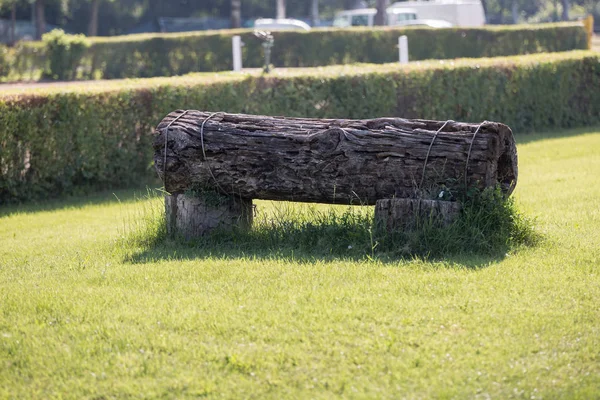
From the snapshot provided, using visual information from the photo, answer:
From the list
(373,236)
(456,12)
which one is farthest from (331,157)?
(456,12)

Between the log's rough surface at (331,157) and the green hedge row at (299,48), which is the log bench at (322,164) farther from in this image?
the green hedge row at (299,48)

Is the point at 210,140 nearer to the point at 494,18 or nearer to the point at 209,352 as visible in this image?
the point at 209,352

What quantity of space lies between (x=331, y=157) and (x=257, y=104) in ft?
20.1

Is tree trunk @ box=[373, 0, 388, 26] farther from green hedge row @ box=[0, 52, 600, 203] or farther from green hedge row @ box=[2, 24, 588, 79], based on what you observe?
green hedge row @ box=[0, 52, 600, 203]

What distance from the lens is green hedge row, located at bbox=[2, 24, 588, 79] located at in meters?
27.6

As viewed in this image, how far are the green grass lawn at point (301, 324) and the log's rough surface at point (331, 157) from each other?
1.85 ft

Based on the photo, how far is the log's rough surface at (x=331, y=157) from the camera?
609cm

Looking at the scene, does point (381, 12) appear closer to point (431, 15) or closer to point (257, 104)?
point (431, 15)

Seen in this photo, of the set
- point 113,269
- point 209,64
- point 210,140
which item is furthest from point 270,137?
point 209,64

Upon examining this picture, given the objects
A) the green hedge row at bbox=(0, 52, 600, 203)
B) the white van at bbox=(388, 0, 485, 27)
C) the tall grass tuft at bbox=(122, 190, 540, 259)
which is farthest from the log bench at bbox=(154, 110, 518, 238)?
the white van at bbox=(388, 0, 485, 27)

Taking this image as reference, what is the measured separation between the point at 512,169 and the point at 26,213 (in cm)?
592

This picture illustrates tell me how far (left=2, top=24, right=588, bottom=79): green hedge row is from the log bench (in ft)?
69.4

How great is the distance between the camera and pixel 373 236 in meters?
6.15

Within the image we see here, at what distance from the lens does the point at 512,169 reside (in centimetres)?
636
